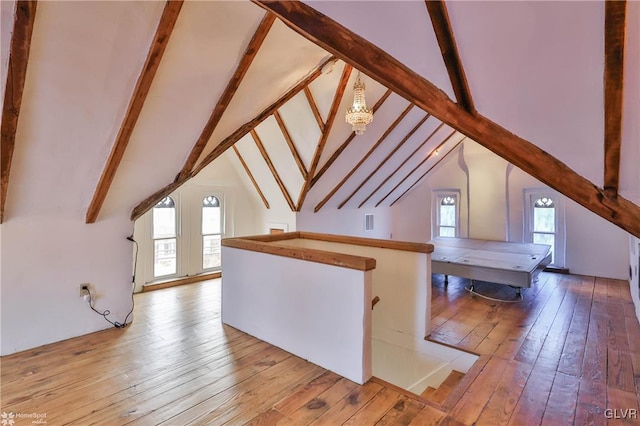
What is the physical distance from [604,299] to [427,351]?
3512mm

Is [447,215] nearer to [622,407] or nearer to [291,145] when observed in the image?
[291,145]

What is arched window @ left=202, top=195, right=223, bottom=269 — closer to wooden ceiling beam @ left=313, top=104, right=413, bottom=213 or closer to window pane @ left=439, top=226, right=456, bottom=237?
wooden ceiling beam @ left=313, top=104, right=413, bottom=213

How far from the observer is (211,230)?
6.50 m

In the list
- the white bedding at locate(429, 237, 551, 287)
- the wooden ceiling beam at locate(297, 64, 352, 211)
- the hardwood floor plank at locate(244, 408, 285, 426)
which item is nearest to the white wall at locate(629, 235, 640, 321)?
the white bedding at locate(429, 237, 551, 287)

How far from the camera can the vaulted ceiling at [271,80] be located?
5.25 ft

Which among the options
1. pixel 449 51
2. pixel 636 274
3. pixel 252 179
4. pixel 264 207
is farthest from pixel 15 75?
pixel 636 274

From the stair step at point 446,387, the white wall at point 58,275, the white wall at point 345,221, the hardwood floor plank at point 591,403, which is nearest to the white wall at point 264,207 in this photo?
the white wall at point 345,221

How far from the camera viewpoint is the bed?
452 cm

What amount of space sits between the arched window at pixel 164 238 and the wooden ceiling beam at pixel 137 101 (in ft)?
7.16

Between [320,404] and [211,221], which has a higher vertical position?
[211,221]

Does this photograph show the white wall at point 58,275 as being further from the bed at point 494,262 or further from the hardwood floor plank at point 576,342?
the hardwood floor plank at point 576,342

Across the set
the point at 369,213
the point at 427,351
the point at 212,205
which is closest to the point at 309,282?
the point at 427,351

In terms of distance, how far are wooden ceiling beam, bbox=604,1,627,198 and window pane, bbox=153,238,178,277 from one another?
611 cm

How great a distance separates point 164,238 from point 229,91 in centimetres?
371
